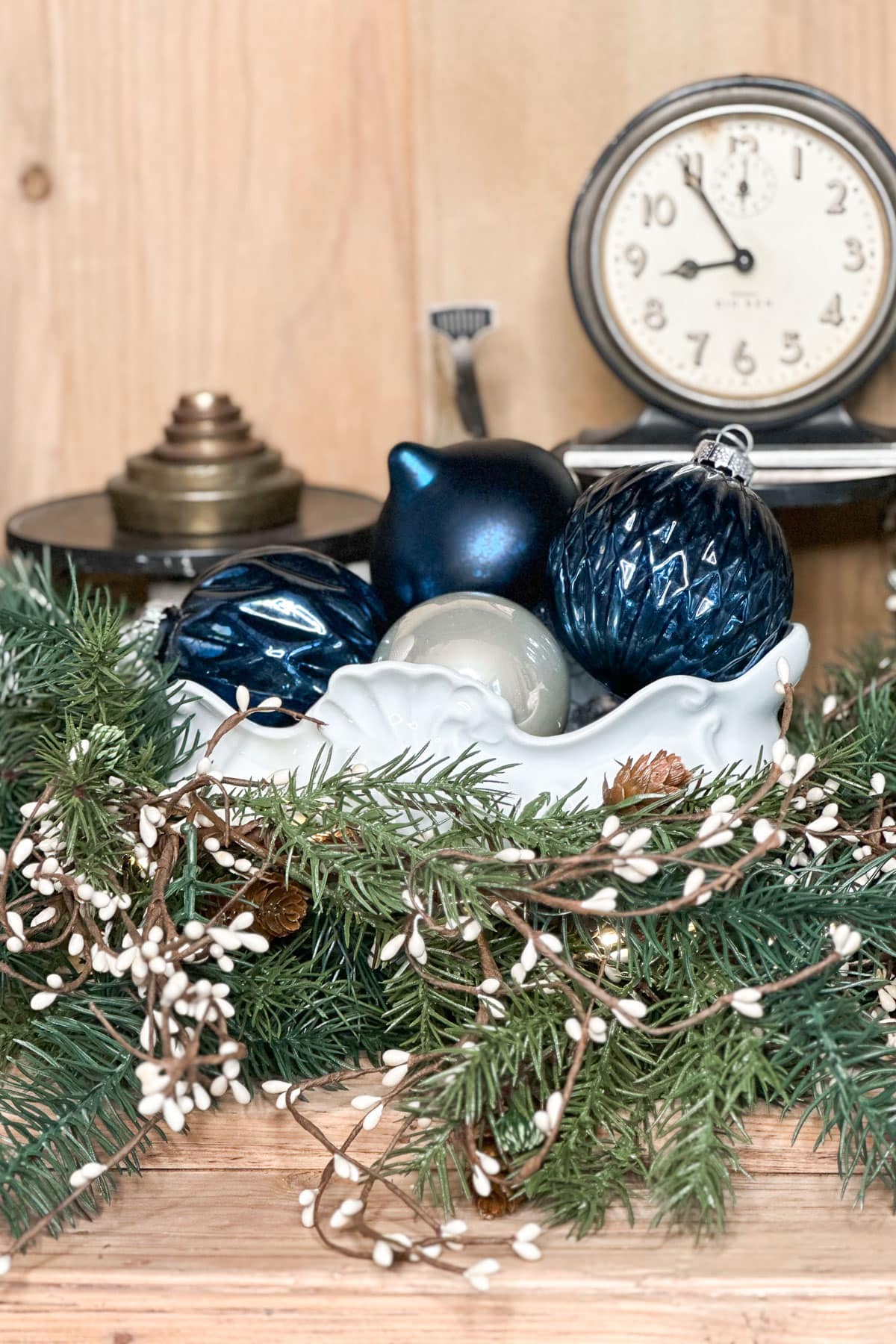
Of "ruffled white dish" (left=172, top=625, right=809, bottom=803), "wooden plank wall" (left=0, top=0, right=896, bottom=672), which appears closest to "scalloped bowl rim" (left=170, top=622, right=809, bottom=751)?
"ruffled white dish" (left=172, top=625, right=809, bottom=803)

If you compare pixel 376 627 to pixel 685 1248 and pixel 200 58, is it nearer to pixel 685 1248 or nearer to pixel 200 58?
pixel 685 1248

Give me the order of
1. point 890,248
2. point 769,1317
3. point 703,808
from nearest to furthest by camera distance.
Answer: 1. point 769,1317
2. point 703,808
3. point 890,248

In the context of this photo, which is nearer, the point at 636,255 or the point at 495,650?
the point at 495,650

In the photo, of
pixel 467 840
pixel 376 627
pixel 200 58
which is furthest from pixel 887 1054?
pixel 200 58

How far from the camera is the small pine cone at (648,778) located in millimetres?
548

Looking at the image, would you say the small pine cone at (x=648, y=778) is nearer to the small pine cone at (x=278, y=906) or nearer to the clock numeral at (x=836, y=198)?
the small pine cone at (x=278, y=906)

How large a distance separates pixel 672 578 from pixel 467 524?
0.37 feet

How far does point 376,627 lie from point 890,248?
0.41 meters

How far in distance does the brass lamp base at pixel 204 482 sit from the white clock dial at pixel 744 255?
240 millimetres

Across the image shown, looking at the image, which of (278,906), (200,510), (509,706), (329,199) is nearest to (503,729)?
(509,706)

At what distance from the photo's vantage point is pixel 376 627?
0.63 meters

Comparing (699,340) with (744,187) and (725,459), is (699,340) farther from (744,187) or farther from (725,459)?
(725,459)

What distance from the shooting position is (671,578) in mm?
557

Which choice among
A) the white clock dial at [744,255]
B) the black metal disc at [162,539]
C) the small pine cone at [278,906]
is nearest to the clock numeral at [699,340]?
the white clock dial at [744,255]
